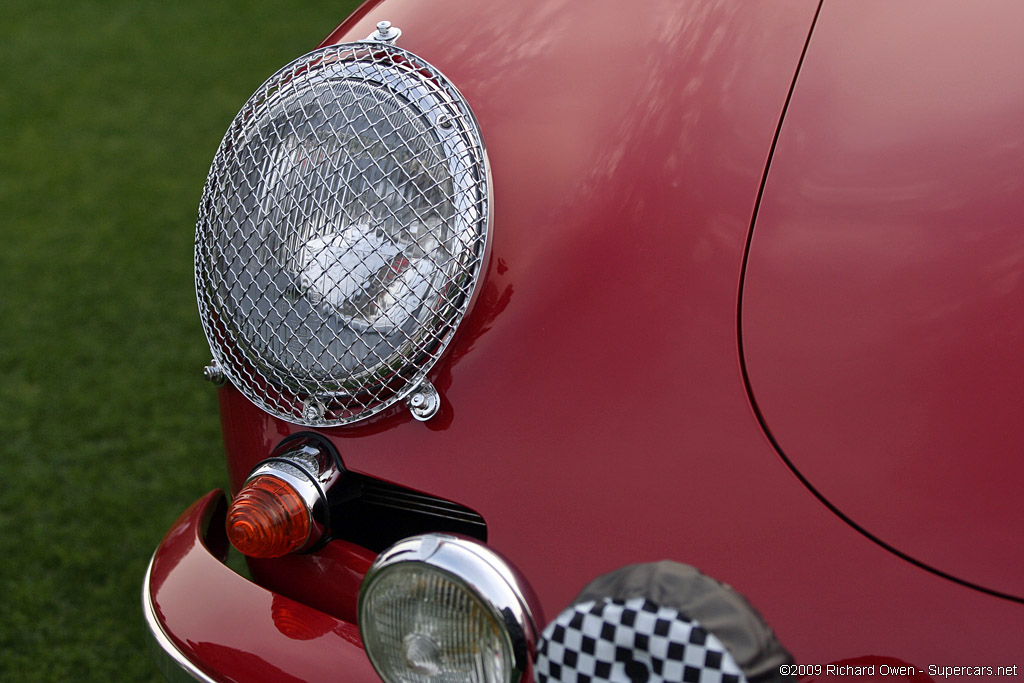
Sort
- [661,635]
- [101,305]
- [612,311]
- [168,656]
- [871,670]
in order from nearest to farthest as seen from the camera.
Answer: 1. [661,635]
2. [871,670]
3. [612,311]
4. [168,656]
5. [101,305]

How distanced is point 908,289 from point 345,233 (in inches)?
23.7

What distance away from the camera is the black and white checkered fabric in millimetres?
794

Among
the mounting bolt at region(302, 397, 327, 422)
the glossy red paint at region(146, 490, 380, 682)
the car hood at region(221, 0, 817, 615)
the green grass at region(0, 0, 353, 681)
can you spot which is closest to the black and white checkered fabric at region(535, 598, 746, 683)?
the car hood at region(221, 0, 817, 615)

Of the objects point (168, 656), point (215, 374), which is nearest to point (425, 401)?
point (215, 374)

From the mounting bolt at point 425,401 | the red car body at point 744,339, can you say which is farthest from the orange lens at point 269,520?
the mounting bolt at point 425,401

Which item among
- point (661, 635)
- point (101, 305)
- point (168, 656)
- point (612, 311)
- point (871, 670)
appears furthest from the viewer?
point (101, 305)

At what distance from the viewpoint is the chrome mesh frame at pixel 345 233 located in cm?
108

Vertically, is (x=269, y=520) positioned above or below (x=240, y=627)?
above

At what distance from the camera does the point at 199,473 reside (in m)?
2.47

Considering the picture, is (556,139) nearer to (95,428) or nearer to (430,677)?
(430,677)

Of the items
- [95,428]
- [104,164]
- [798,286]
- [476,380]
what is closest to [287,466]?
[476,380]

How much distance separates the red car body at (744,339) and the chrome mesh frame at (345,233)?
4 cm

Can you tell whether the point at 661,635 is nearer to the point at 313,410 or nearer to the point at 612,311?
the point at 612,311

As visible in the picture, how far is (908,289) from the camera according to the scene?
38.0 inches
